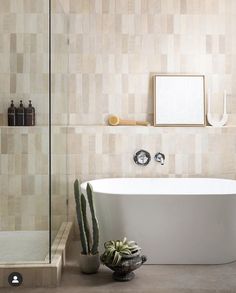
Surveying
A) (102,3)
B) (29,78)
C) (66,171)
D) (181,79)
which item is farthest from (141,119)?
(29,78)

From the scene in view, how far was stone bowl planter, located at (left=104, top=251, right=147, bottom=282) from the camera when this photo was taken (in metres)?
3.13

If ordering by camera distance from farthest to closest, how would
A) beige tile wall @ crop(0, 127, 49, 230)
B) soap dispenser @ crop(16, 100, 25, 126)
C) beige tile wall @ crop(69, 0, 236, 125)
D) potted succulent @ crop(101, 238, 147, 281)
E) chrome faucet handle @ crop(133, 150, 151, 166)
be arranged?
beige tile wall @ crop(69, 0, 236, 125), chrome faucet handle @ crop(133, 150, 151, 166), soap dispenser @ crop(16, 100, 25, 126), beige tile wall @ crop(0, 127, 49, 230), potted succulent @ crop(101, 238, 147, 281)

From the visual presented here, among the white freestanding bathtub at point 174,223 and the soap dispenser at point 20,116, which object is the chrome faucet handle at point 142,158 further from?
the soap dispenser at point 20,116

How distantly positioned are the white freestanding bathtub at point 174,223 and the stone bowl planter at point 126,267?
0.32 m

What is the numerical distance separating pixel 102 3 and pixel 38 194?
2153 mm

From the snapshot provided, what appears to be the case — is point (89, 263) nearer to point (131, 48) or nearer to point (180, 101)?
point (180, 101)

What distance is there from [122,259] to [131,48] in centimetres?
219

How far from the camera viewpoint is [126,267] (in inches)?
123

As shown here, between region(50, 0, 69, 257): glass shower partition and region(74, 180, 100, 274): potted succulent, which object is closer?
region(74, 180, 100, 274): potted succulent

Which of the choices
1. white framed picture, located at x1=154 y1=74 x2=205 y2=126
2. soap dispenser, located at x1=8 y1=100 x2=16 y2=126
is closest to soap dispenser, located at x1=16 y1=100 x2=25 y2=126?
soap dispenser, located at x1=8 y1=100 x2=16 y2=126

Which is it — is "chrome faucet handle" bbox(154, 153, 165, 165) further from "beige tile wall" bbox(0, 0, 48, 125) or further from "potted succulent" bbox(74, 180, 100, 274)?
"beige tile wall" bbox(0, 0, 48, 125)

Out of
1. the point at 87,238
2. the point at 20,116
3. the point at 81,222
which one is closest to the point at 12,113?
the point at 20,116

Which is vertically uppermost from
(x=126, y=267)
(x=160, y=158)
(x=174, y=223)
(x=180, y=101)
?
(x=180, y=101)

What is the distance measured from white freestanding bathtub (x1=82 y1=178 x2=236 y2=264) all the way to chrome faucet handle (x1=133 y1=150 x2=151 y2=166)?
0.90 m
